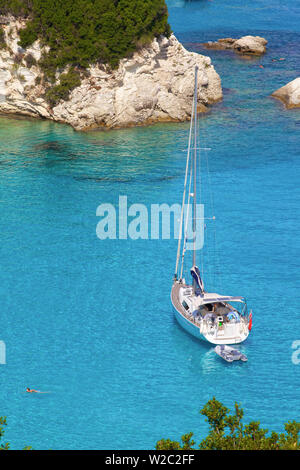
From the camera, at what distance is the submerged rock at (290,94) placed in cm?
8625

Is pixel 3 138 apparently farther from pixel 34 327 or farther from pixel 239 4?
pixel 239 4

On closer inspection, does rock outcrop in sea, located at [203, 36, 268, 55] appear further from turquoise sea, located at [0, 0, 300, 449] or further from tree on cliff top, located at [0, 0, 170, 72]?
tree on cliff top, located at [0, 0, 170, 72]

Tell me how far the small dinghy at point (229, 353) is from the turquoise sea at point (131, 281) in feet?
1.87

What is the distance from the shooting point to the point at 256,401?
4153 centimetres

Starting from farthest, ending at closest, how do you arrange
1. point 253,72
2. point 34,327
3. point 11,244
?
1. point 253,72
2. point 11,244
3. point 34,327

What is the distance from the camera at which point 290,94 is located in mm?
86938

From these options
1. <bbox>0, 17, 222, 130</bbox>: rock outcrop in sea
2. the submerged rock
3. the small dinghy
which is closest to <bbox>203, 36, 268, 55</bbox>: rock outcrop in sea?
the submerged rock

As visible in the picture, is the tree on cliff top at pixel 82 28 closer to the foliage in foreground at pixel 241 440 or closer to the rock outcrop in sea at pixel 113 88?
the rock outcrop in sea at pixel 113 88

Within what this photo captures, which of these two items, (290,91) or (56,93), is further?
(290,91)

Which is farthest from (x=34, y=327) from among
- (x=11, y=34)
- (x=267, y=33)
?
(x=267, y=33)

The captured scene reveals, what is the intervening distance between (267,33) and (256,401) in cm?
9249

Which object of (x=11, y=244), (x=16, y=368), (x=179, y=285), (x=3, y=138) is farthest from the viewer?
(x=3, y=138)

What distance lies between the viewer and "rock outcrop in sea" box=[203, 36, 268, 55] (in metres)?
110

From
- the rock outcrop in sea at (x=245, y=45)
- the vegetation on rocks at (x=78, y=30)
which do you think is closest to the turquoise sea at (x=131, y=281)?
the vegetation on rocks at (x=78, y=30)
